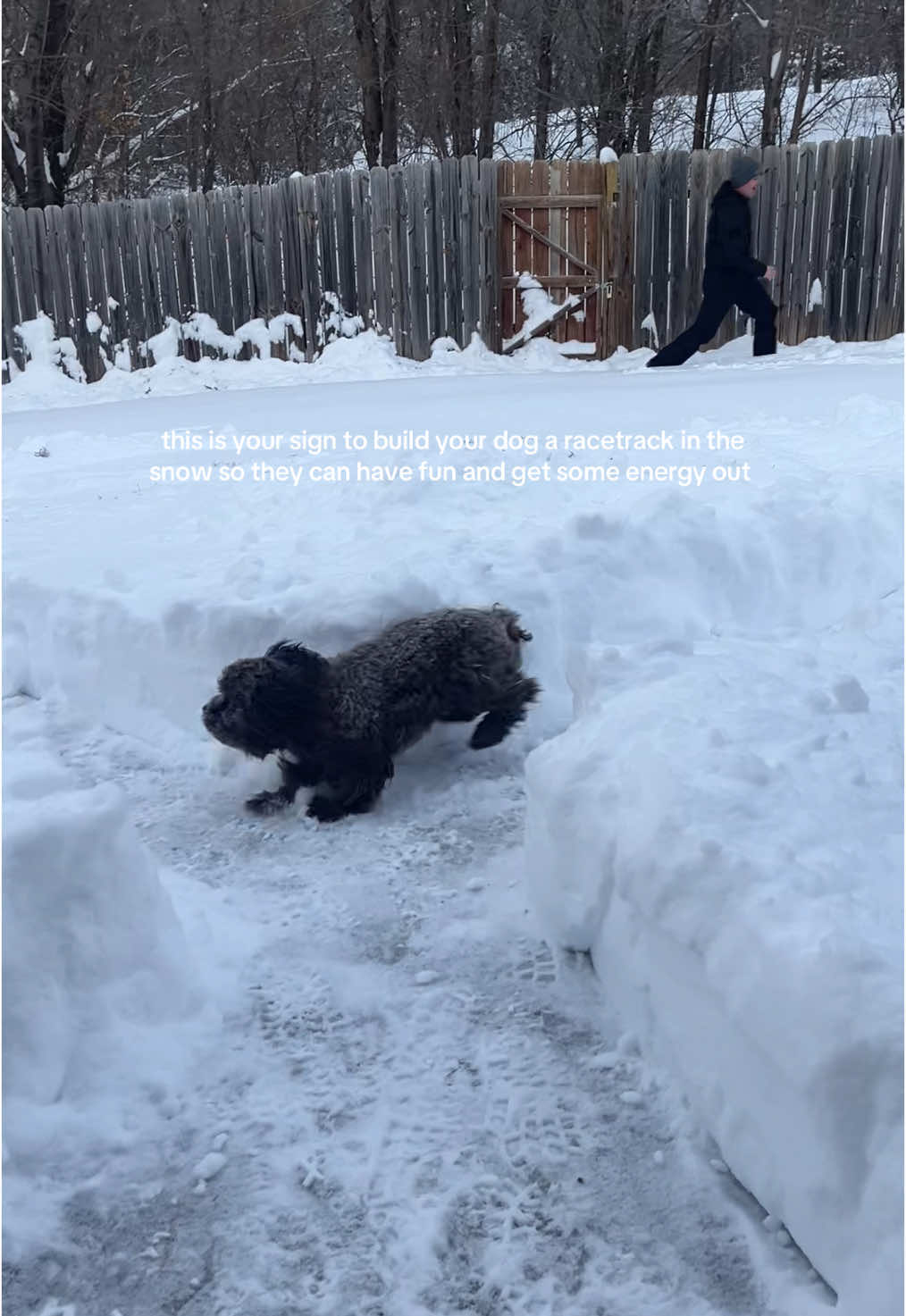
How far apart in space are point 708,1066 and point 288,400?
304 inches

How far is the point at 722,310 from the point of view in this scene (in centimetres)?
1010

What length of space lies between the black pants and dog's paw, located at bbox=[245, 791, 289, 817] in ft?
26.0

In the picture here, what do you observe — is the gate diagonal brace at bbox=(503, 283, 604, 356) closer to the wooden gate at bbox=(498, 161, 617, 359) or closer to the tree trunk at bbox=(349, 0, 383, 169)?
the wooden gate at bbox=(498, 161, 617, 359)

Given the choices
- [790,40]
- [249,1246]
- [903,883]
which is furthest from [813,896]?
[790,40]

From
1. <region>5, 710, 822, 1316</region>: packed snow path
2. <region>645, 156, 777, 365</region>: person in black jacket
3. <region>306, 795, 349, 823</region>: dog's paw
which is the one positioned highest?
<region>645, 156, 777, 365</region>: person in black jacket

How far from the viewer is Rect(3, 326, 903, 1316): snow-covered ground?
72.2 inches

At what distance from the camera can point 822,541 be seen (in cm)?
459

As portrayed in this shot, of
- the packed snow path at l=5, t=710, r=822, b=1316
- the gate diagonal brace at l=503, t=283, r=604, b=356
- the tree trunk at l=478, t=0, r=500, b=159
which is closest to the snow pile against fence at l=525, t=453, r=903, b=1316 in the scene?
the packed snow path at l=5, t=710, r=822, b=1316

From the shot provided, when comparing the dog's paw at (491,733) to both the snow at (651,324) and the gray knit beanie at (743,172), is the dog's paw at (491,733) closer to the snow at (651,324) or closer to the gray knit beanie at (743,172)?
the gray knit beanie at (743,172)

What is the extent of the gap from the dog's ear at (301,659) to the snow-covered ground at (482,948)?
46cm

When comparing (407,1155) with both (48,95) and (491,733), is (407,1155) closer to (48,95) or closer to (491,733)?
(491,733)

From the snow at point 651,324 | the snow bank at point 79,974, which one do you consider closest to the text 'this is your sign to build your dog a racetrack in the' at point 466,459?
the snow bank at point 79,974

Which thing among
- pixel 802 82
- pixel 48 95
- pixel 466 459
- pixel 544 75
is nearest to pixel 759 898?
pixel 466 459

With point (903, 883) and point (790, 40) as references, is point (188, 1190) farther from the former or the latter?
point (790, 40)
